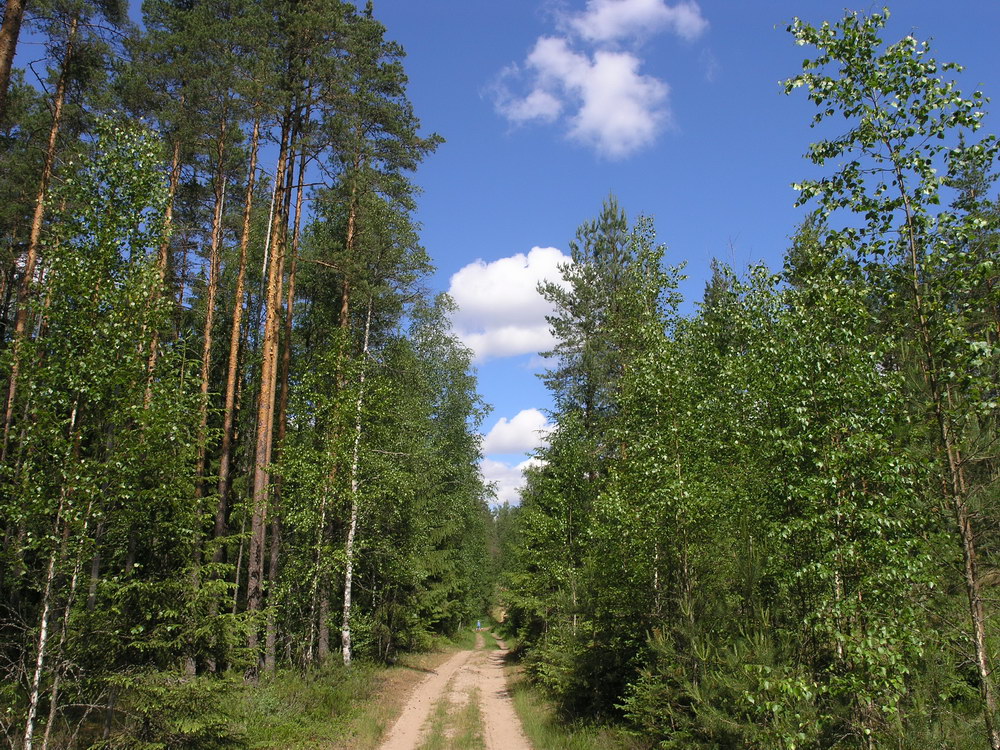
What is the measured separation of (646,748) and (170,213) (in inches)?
608

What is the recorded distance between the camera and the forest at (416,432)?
17.1 feet

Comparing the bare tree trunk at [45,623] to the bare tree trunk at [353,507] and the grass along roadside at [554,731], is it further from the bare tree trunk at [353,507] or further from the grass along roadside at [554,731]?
the grass along roadside at [554,731]

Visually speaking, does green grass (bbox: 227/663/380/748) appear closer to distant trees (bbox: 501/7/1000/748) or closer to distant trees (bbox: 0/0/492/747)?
distant trees (bbox: 0/0/492/747)

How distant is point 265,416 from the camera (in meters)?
13.5

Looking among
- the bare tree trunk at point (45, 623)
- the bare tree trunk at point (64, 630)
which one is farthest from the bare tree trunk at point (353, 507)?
the bare tree trunk at point (45, 623)

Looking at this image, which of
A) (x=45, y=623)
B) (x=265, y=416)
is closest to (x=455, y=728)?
(x=265, y=416)

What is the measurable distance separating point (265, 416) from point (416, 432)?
7.03 m

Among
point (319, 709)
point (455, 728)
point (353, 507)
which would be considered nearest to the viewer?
point (319, 709)

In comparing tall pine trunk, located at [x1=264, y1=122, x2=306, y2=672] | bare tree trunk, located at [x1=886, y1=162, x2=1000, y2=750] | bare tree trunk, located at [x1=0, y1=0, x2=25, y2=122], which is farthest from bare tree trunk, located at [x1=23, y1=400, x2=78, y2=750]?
bare tree trunk, located at [x1=886, y1=162, x2=1000, y2=750]

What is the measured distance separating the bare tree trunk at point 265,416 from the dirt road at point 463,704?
11.9 ft

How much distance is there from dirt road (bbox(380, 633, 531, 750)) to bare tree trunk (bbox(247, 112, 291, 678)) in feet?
11.9

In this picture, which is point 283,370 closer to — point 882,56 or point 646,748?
point 646,748

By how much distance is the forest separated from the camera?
521 centimetres

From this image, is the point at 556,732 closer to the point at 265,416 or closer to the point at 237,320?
the point at 265,416
